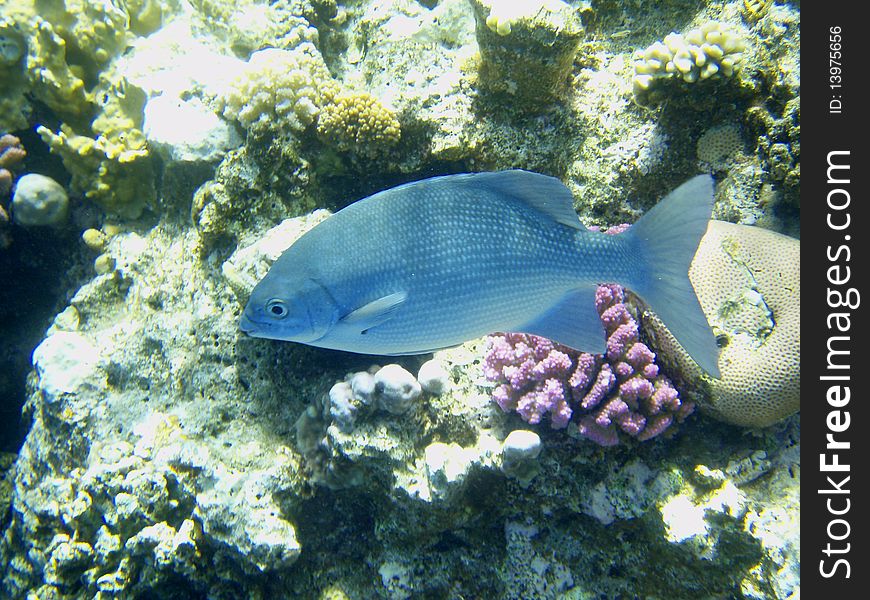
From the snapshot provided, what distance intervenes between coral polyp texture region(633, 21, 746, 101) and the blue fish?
4.83 ft

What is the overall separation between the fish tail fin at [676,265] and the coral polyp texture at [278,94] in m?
2.40

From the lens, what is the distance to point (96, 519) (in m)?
3.23

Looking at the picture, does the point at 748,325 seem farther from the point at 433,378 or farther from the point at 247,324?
the point at 247,324

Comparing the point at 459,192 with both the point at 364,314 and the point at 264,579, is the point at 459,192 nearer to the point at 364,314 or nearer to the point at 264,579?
the point at 364,314

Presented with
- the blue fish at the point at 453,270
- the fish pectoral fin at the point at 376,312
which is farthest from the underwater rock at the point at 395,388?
the fish pectoral fin at the point at 376,312

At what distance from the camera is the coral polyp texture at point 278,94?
10.8ft

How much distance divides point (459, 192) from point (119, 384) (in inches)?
122

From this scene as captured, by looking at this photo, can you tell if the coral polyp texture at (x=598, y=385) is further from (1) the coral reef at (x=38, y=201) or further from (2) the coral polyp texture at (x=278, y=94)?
(1) the coral reef at (x=38, y=201)

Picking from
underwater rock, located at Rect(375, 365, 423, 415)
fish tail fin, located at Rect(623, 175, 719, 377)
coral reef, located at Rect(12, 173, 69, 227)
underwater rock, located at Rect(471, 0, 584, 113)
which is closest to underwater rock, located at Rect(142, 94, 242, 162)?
coral reef, located at Rect(12, 173, 69, 227)

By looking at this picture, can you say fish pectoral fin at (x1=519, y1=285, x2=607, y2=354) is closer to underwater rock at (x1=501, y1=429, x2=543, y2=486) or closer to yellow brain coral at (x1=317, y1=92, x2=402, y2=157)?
underwater rock at (x1=501, y1=429, x2=543, y2=486)

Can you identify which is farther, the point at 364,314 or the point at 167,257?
the point at 167,257

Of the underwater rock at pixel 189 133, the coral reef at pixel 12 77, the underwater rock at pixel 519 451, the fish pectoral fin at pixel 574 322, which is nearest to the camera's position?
the fish pectoral fin at pixel 574 322

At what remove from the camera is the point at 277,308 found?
2002 millimetres
